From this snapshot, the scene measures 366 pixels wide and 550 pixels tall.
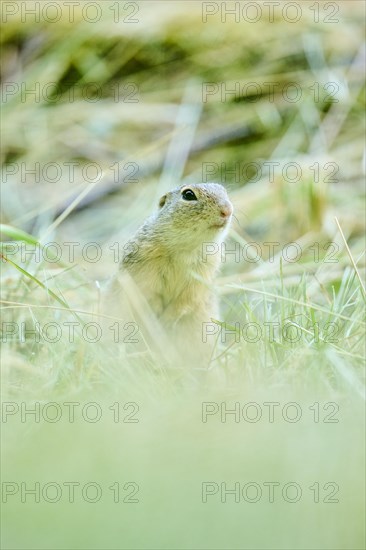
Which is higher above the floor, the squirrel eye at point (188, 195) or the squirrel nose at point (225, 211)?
the squirrel eye at point (188, 195)

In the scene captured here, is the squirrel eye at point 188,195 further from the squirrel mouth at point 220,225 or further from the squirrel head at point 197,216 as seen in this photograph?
the squirrel mouth at point 220,225

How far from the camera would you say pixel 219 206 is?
2.22 meters

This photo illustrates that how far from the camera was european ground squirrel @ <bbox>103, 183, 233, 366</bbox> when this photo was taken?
228cm

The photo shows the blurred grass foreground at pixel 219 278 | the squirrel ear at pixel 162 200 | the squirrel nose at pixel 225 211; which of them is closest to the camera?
the blurred grass foreground at pixel 219 278

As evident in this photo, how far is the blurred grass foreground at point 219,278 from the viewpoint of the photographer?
1059 millimetres

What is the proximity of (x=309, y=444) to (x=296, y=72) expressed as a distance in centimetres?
328

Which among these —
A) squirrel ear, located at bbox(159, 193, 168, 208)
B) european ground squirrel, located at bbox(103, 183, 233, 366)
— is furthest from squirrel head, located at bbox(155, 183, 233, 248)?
squirrel ear, located at bbox(159, 193, 168, 208)

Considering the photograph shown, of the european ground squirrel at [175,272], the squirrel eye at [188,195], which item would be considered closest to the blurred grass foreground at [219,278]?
the european ground squirrel at [175,272]

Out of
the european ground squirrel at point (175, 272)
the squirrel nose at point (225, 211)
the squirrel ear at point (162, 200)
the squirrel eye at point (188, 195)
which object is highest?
the squirrel ear at point (162, 200)

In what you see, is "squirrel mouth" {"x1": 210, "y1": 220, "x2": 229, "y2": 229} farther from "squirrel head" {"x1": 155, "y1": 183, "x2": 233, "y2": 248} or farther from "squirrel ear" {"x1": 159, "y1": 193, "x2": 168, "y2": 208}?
"squirrel ear" {"x1": 159, "y1": 193, "x2": 168, "y2": 208}

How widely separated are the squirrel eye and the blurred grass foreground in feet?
0.89

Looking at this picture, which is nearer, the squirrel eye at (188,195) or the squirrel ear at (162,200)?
the squirrel eye at (188,195)

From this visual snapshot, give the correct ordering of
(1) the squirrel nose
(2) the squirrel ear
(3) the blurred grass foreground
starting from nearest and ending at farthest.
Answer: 1. (3) the blurred grass foreground
2. (1) the squirrel nose
3. (2) the squirrel ear

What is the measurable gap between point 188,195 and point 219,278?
0.72 meters
